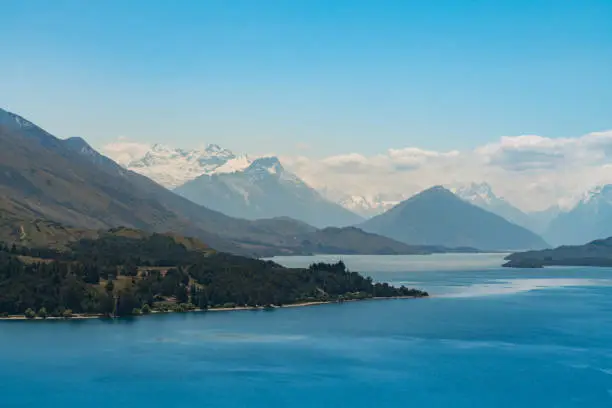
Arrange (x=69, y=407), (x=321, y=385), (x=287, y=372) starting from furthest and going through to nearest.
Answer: (x=287, y=372) < (x=321, y=385) < (x=69, y=407)

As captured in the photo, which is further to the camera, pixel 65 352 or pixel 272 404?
pixel 65 352

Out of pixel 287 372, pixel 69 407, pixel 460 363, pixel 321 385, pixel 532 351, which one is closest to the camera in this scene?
pixel 69 407

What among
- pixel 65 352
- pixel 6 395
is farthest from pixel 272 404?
pixel 65 352

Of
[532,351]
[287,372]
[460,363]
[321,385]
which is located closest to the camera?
[321,385]

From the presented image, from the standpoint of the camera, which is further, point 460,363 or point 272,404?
point 460,363

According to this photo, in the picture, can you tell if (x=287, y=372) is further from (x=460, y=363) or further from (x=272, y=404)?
(x=460, y=363)

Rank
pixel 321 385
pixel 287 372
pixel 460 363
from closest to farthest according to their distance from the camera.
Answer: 1. pixel 321 385
2. pixel 287 372
3. pixel 460 363

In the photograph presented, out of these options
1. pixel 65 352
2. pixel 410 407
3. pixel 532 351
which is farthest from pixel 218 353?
pixel 532 351

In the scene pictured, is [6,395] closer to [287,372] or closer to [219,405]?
[219,405]
